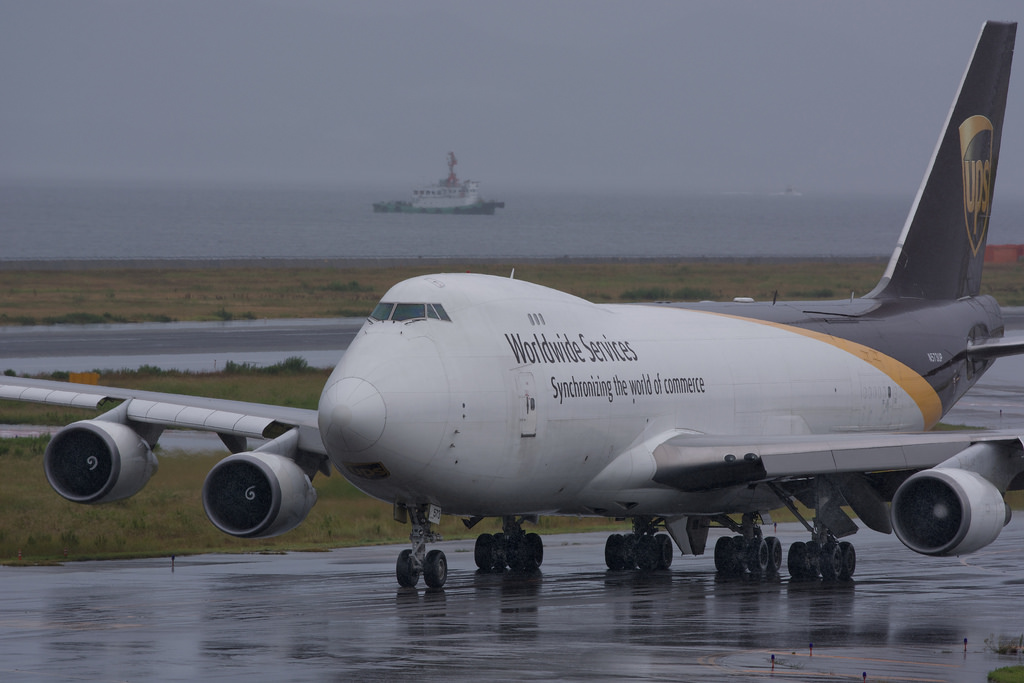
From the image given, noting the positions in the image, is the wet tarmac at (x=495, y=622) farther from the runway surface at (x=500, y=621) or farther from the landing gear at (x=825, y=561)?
the landing gear at (x=825, y=561)

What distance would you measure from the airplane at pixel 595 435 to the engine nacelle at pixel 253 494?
4 centimetres

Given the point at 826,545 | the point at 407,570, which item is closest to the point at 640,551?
the point at 826,545

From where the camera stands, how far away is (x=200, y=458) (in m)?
40.3

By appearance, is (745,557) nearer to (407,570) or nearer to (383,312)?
(407,570)

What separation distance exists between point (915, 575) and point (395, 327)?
13.4m

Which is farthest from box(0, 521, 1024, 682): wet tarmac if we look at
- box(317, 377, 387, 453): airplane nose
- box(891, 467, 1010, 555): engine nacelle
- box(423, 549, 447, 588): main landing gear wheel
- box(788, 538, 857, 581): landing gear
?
box(317, 377, 387, 453): airplane nose

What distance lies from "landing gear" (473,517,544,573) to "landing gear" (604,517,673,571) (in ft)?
6.43

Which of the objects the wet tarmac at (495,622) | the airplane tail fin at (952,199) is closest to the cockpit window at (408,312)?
the wet tarmac at (495,622)

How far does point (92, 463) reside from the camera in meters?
28.7

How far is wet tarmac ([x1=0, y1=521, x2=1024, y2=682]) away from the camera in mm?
19422

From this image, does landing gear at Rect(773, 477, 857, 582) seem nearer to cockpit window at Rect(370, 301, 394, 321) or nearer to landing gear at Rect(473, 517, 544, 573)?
landing gear at Rect(473, 517, 544, 573)

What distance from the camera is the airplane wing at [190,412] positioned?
2870 cm

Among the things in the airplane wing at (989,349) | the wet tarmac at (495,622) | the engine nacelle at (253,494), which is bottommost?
the wet tarmac at (495,622)

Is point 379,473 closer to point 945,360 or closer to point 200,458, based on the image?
point 200,458
